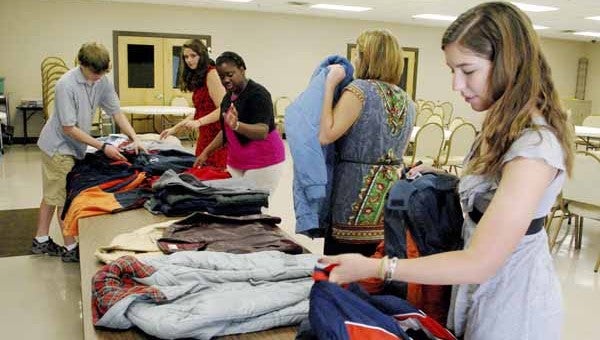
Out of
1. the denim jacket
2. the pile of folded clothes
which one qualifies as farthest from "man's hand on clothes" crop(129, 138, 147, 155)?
the denim jacket

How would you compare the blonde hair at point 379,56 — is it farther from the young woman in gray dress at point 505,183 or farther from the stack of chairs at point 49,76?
the stack of chairs at point 49,76

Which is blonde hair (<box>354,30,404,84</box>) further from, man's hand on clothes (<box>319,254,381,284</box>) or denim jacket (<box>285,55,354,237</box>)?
man's hand on clothes (<box>319,254,381,284</box>)

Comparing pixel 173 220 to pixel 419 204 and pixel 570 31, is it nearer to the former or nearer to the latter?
pixel 419 204

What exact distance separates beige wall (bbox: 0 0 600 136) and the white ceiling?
1.04ft

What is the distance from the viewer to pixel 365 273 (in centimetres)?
105

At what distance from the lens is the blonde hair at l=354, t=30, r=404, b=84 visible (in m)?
2.08

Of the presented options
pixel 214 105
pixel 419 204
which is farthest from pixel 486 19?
pixel 214 105

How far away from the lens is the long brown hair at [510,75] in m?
1.02

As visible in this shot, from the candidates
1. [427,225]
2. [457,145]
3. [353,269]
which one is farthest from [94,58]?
[457,145]

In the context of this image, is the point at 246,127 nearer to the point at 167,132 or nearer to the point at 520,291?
the point at 167,132

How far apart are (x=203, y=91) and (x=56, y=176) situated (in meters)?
1.03

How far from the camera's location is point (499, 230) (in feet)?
3.17

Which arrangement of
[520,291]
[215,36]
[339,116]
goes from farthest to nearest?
[215,36]
[339,116]
[520,291]

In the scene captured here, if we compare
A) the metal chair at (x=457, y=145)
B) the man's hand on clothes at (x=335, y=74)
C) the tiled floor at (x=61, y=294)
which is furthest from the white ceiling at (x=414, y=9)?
the man's hand on clothes at (x=335, y=74)
